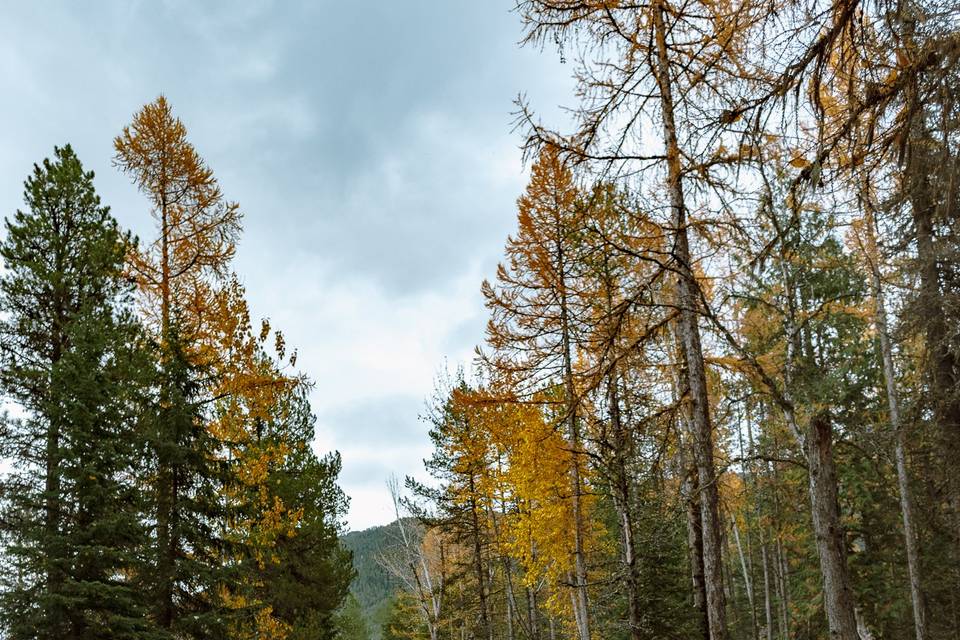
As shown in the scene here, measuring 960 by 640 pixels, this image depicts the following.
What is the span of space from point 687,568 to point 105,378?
17168 millimetres

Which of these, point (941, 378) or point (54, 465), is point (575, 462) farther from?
point (54, 465)

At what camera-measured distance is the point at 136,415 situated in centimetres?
1075

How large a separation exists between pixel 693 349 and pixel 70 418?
369 inches

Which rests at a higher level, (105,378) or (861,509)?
(105,378)

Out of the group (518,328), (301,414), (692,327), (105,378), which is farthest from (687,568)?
(105,378)

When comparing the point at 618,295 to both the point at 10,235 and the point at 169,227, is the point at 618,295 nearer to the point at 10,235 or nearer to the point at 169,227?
the point at 169,227

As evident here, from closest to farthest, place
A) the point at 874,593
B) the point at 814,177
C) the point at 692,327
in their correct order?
the point at 814,177 → the point at 692,327 → the point at 874,593

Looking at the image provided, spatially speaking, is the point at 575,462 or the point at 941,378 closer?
the point at 941,378

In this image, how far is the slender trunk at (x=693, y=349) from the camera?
6023 millimetres

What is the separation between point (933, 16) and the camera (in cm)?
325

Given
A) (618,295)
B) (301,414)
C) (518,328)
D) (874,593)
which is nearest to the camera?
(618,295)

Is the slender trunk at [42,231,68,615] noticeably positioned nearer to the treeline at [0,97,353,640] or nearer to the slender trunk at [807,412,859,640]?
the treeline at [0,97,353,640]

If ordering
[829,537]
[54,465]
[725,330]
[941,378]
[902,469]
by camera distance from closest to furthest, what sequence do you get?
[725,330], [829,537], [54,465], [941,378], [902,469]

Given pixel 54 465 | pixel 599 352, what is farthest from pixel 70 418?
pixel 599 352
